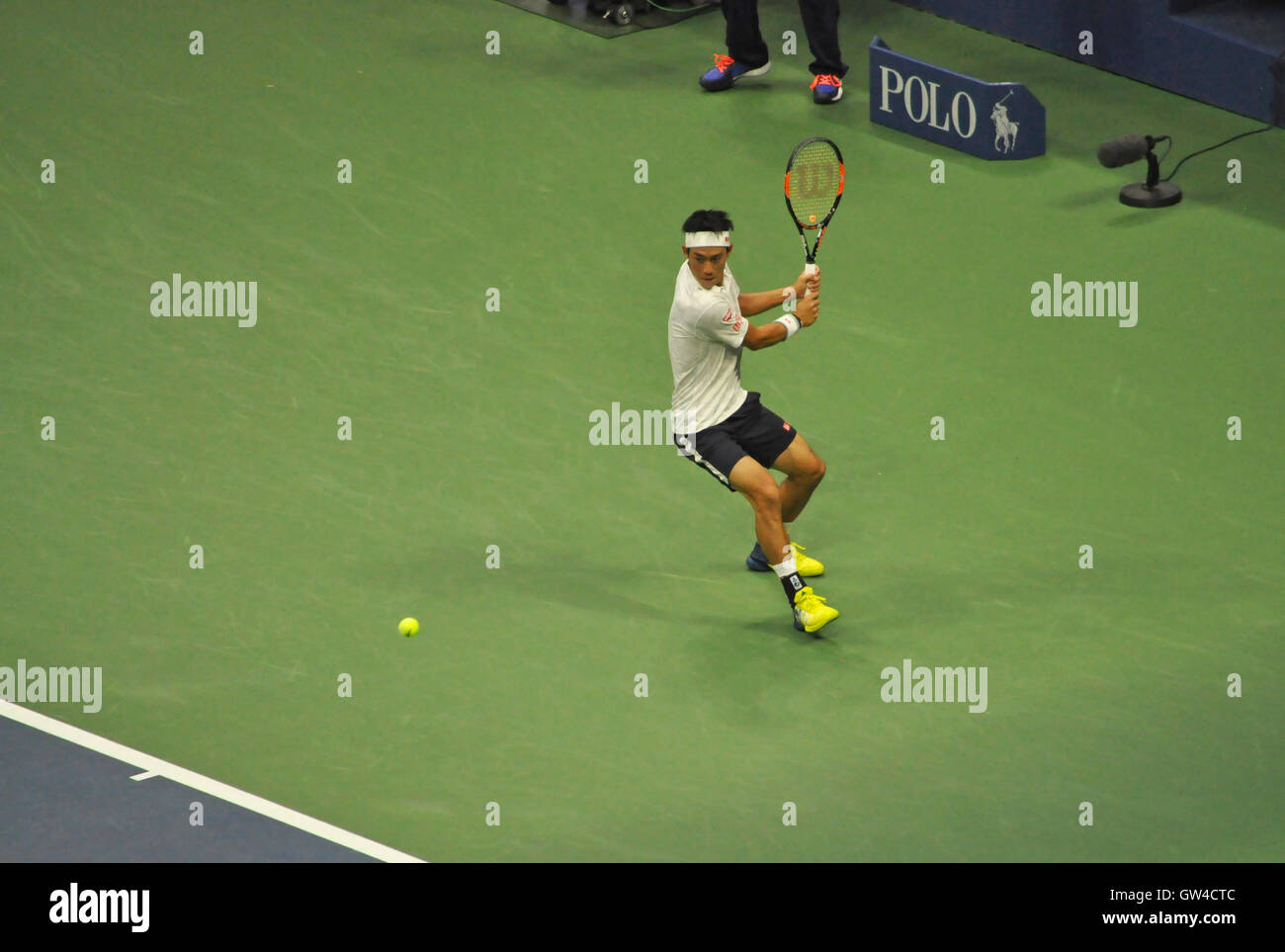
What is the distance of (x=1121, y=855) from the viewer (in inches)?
333

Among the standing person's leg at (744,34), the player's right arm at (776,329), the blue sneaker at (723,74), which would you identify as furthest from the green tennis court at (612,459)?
the player's right arm at (776,329)

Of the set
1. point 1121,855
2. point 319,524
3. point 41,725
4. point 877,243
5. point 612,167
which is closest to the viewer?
point 1121,855

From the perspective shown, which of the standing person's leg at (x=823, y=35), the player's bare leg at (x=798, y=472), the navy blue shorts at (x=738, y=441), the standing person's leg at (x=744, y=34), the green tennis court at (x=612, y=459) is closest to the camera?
the green tennis court at (x=612, y=459)

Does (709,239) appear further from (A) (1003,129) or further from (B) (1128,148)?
(A) (1003,129)

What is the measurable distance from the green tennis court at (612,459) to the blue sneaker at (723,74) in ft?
0.61

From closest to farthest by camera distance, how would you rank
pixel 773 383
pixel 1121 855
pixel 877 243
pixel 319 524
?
pixel 1121 855
pixel 319 524
pixel 773 383
pixel 877 243

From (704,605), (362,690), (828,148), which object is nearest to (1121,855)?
(704,605)

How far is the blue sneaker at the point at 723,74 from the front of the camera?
50.2ft

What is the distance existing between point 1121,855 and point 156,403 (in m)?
6.00

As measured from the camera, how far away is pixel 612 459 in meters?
11.4

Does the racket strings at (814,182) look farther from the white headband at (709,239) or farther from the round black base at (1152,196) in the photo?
the round black base at (1152,196)

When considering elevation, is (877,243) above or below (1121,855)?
above

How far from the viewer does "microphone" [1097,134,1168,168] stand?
1351 cm

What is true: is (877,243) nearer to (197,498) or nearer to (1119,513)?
(1119,513)
